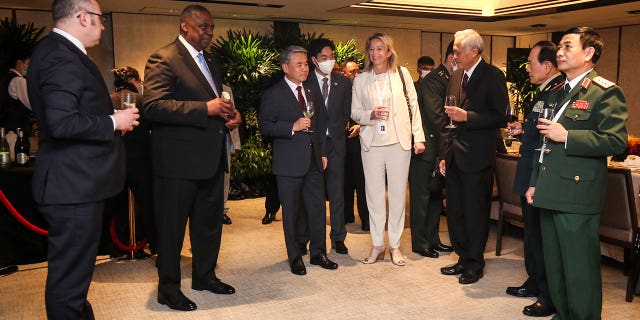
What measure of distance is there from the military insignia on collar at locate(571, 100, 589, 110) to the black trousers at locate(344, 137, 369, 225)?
302cm

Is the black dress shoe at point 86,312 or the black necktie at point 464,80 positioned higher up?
the black necktie at point 464,80

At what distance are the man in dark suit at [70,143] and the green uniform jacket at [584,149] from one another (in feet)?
6.88

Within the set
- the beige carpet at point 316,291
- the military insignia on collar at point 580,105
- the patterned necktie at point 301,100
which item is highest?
the patterned necktie at point 301,100

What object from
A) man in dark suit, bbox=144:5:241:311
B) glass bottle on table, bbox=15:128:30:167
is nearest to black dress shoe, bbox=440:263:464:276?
man in dark suit, bbox=144:5:241:311

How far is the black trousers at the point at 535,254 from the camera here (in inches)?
135

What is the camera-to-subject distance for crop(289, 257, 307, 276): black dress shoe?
420 cm

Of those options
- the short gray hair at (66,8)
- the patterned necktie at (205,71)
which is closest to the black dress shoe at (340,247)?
the patterned necktie at (205,71)

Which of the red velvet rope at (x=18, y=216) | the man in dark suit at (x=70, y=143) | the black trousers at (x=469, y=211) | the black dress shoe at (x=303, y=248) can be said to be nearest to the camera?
the man in dark suit at (x=70, y=143)

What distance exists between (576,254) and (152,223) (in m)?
3.26

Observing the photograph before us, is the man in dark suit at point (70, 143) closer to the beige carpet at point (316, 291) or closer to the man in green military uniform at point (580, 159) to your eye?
→ the beige carpet at point (316, 291)

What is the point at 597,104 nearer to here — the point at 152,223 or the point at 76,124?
the point at 76,124

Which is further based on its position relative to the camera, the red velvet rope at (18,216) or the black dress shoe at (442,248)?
the black dress shoe at (442,248)

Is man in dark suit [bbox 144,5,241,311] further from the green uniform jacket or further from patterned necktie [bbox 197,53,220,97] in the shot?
the green uniform jacket

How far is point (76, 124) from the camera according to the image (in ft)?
7.70
